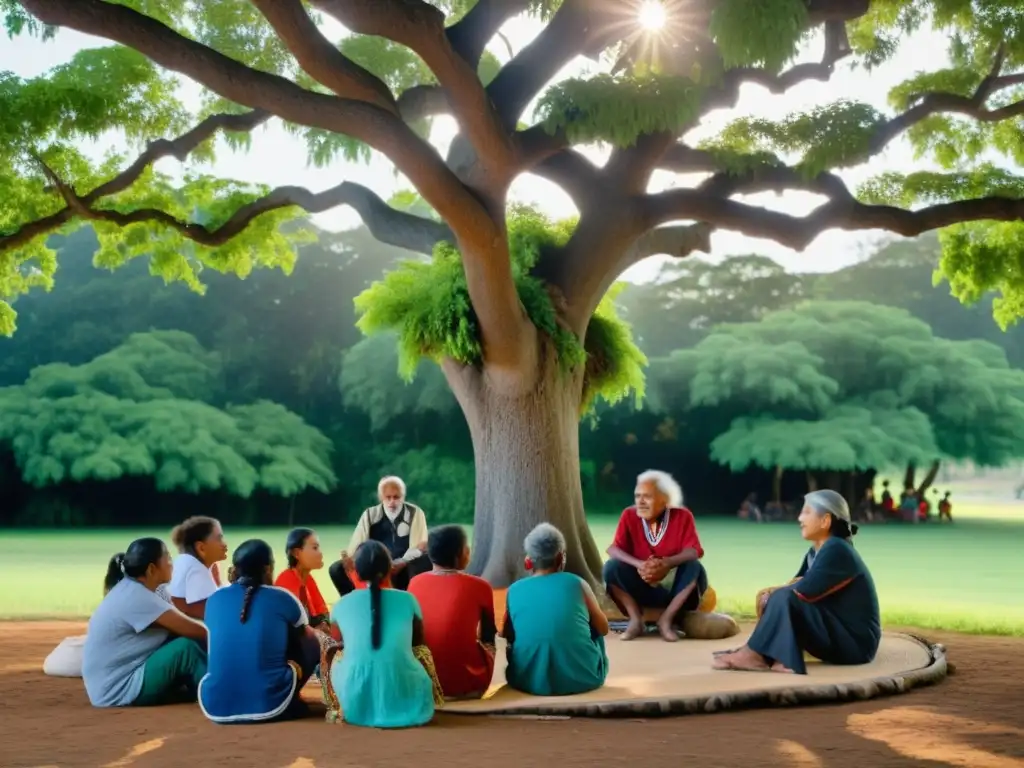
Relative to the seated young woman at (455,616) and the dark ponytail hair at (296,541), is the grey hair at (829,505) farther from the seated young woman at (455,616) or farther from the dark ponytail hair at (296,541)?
the dark ponytail hair at (296,541)

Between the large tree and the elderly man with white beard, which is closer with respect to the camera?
the large tree

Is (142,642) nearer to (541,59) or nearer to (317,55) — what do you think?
(317,55)

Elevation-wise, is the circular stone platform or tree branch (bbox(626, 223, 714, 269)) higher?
tree branch (bbox(626, 223, 714, 269))

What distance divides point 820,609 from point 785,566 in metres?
10.9

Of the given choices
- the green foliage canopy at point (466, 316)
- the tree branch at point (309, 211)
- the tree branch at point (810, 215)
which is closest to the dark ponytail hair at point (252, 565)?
the green foliage canopy at point (466, 316)

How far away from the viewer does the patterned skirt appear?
537 centimetres

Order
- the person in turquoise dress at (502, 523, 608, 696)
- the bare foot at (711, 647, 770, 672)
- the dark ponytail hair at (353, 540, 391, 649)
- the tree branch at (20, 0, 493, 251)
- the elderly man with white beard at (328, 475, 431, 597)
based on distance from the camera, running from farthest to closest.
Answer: the elderly man with white beard at (328, 475, 431, 597) < the tree branch at (20, 0, 493, 251) < the bare foot at (711, 647, 770, 672) < the person in turquoise dress at (502, 523, 608, 696) < the dark ponytail hair at (353, 540, 391, 649)

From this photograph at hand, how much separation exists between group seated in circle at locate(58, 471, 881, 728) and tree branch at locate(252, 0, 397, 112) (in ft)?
9.61

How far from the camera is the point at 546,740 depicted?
504 cm

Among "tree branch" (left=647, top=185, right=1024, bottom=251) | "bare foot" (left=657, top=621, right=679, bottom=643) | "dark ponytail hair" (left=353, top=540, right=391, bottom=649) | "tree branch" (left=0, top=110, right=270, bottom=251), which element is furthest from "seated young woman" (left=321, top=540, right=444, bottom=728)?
"tree branch" (left=0, top=110, right=270, bottom=251)

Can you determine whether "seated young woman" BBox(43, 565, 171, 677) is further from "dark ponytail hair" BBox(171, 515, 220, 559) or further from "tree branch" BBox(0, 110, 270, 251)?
"tree branch" BBox(0, 110, 270, 251)

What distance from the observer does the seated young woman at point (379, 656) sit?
521 centimetres

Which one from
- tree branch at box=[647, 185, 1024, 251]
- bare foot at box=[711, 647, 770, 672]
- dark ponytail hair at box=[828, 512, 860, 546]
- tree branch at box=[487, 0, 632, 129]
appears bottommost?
bare foot at box=[711, 647, 770, 672]

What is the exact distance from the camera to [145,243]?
12602 mm
